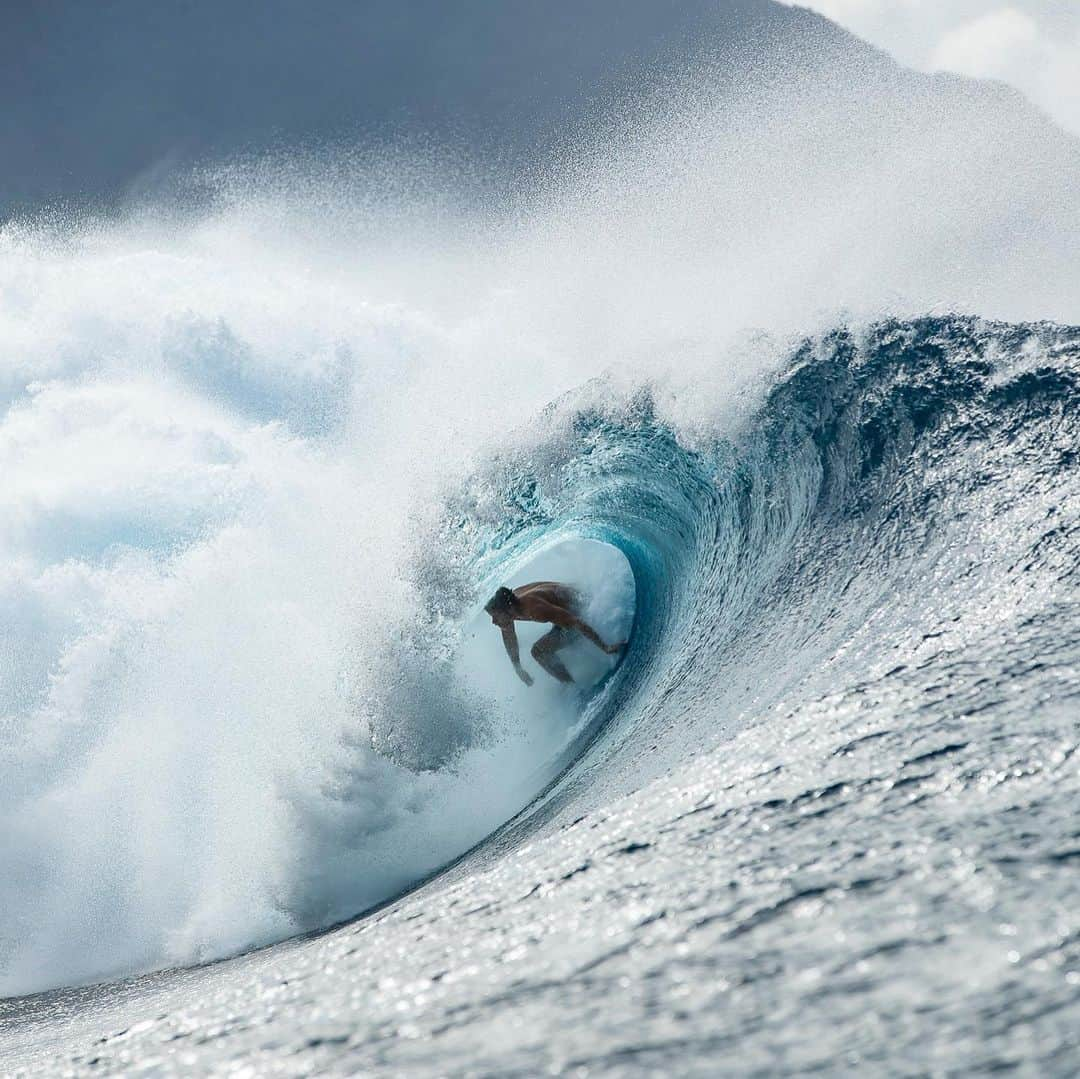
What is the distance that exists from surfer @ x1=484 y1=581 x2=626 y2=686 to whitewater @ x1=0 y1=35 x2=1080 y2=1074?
0.85 feet

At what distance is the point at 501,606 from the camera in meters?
7.51

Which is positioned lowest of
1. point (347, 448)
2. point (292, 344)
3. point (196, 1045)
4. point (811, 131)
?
point (196, 1045)

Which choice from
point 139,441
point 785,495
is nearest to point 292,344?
point 139,441

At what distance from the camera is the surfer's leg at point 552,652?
7.96 metres

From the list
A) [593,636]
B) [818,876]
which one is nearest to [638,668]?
[593,636]

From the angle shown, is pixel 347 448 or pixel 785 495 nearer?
pixel 785 495

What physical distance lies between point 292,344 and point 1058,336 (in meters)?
19.4

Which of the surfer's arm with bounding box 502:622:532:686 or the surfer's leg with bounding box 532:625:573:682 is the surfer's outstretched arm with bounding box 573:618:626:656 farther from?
the surfer's arm with bounding box 502:622:532:686

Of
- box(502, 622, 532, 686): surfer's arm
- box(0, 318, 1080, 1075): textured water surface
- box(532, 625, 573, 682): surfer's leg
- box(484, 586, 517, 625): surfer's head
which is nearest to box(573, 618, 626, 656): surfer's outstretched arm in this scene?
box(532, 625, 573, 682): surfer's leg

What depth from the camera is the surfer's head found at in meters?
7.47

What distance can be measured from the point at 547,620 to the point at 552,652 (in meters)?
0.27

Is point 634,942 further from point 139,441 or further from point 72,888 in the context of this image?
point 139,441

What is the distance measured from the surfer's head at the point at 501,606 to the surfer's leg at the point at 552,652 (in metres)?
0.57

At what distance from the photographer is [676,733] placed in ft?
14.1
